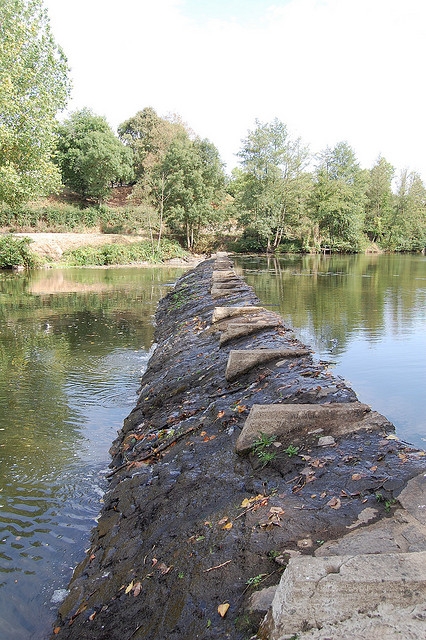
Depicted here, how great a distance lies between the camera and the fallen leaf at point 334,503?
3289mm

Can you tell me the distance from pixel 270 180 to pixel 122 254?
18758 mm

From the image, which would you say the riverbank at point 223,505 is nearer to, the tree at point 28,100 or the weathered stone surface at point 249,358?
the weathered stone surface at point 249,358

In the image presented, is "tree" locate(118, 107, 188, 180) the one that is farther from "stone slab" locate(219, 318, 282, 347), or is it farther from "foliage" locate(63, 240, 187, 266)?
"stone slab" locate(219, 318, 282, 347)

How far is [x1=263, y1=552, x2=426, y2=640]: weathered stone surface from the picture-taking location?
7.22 feet

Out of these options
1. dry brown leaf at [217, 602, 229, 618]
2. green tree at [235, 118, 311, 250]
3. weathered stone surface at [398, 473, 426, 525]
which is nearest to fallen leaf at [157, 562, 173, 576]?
dry brown leaf at [217, 602, 229, 618]

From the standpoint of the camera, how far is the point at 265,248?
56906mm

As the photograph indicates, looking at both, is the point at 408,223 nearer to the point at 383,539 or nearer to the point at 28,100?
the point at 28,100

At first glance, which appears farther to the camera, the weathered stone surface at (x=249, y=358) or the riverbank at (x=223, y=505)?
the weathered stone surface at (x=249, y=358)

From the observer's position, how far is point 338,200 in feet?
193

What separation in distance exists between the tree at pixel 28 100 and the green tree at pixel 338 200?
39.4 meters

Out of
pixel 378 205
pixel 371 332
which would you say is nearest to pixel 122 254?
pixel 371 332

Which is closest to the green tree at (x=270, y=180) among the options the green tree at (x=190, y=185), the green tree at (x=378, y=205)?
the green tree at (x=190, y=185)

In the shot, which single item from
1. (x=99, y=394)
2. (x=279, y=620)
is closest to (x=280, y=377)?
(x=279, y=620)

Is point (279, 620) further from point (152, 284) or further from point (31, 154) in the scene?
point (152, 284)
